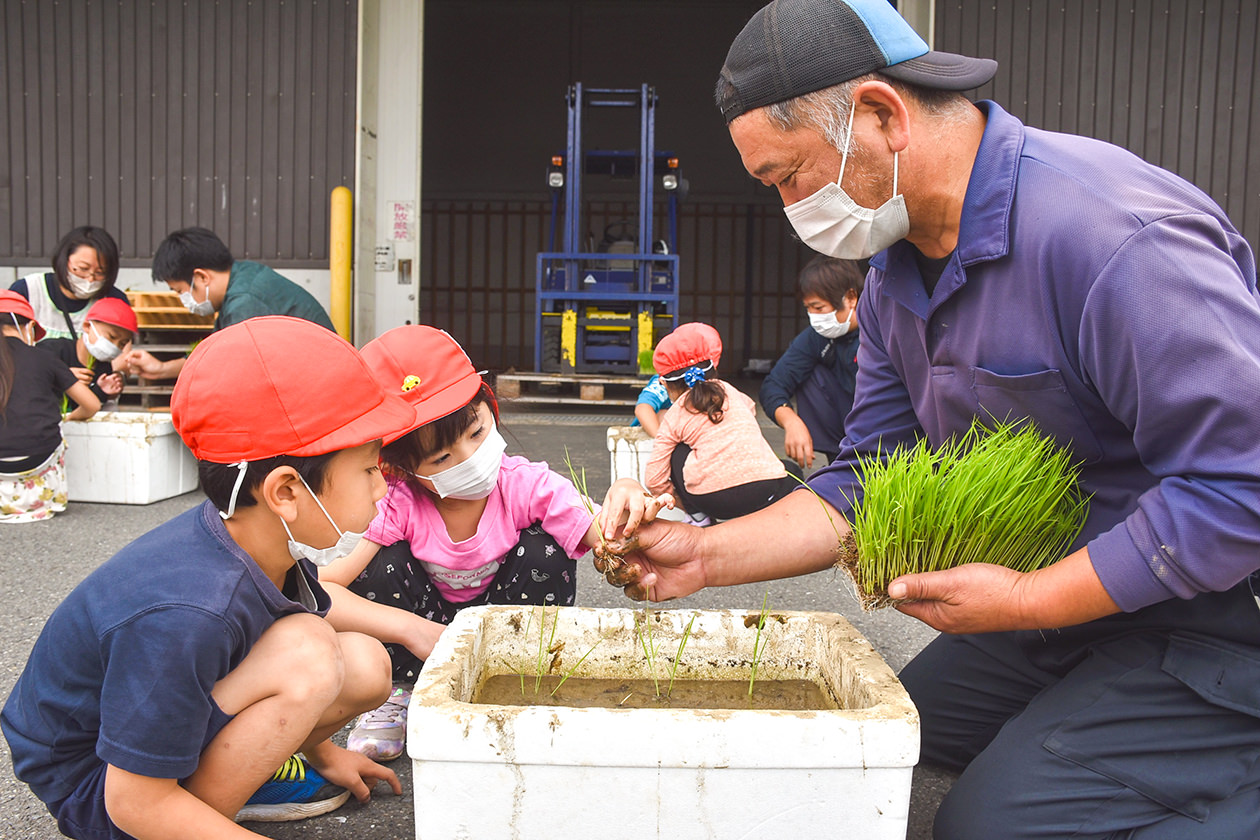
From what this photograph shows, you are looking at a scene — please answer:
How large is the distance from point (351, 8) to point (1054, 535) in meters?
6.67

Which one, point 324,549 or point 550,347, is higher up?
point 324,549

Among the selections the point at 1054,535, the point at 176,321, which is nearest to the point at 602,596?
the point at 1054,535

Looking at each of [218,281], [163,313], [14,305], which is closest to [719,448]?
[218,281]

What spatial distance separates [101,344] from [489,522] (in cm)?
343

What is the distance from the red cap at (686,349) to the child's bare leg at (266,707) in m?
2.24

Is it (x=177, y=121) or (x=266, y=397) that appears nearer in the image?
(x=266, y=397)

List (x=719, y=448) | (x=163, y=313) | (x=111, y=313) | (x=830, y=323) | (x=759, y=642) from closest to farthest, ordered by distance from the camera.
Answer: (x=759, y=642), (x=719, y=448), (x=830, y=323), (x=111, y=313), (x=163, y=313)

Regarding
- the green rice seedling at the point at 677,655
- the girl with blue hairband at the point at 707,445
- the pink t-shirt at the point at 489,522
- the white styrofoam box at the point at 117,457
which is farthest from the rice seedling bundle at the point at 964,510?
the white styrofoam box at the point at 117,457

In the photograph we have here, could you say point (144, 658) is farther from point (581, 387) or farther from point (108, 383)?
point (581, 387)

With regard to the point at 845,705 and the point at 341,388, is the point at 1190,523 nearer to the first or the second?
the point at 845,705

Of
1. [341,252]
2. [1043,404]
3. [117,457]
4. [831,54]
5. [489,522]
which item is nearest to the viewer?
[831,54]

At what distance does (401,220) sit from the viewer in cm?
701

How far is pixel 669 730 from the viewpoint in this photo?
3.74 ft

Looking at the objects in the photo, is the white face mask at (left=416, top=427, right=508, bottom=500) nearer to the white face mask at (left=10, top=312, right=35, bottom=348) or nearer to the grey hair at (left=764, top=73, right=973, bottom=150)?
the grey hair at (left=764, top=73, right=973, bottom=150)
